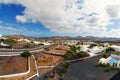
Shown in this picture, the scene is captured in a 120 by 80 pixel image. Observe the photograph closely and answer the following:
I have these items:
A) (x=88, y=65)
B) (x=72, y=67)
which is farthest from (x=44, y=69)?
(x=88, y=65)

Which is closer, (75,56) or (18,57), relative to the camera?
(18,57)

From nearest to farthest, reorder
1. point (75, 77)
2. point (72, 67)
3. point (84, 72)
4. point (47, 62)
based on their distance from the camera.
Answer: point (75, 77) → point (84, 72) → point (72, 67) → point (47, 62)

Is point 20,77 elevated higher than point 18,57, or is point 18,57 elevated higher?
point 18,57

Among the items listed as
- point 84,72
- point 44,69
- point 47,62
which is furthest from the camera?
point 47,62

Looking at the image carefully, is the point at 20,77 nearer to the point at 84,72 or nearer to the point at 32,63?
the point at 32,63

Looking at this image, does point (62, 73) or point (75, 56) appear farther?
point (75, 56)

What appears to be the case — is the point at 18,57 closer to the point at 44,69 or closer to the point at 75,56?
the point at 44,69

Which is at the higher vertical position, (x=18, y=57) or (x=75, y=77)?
(x=18, y=57)

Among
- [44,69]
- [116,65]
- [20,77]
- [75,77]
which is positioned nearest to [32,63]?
[44,69]

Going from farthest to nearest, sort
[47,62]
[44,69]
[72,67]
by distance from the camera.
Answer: [47,62] < [44,69] < [72,67]
